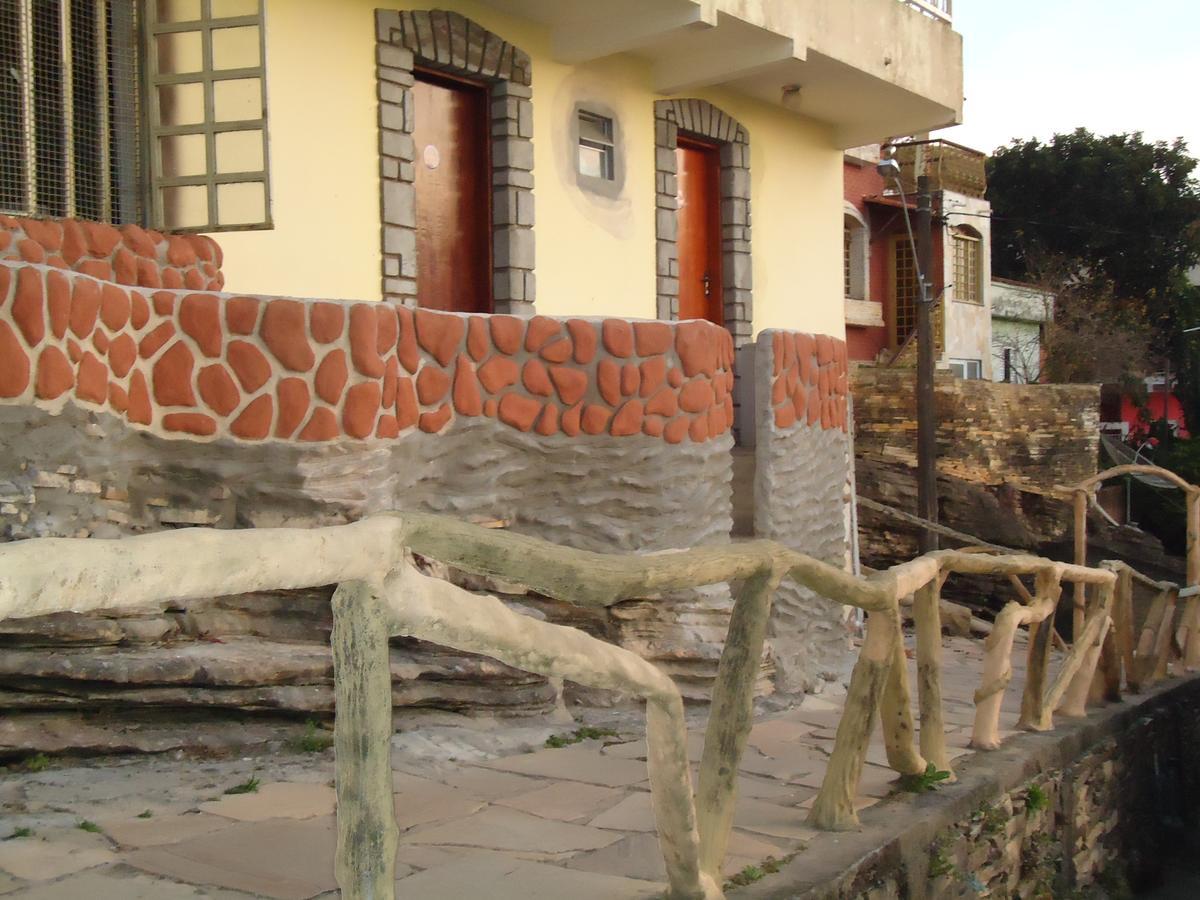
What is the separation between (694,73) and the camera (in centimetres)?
1032

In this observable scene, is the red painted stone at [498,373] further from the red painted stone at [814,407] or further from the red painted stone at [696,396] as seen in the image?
the red painted stone at [814,407]

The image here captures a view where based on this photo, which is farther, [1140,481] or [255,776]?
[1140,481]

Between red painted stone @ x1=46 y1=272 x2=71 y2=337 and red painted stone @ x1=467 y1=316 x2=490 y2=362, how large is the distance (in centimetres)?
181

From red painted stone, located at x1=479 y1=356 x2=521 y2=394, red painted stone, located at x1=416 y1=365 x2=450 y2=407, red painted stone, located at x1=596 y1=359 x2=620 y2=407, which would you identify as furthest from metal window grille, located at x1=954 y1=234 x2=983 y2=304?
red painted stone, located at x1=416 y1=365 x2=450 y2=407

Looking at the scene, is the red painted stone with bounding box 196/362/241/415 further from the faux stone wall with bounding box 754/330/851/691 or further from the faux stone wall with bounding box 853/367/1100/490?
the faux stone wall with bounding box 853/367/1100/490

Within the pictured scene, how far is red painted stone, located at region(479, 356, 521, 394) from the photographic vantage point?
592 cm

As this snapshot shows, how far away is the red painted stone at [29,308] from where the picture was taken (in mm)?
4434

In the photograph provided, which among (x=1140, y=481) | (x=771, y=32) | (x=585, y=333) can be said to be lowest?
(x=1140, y=481)

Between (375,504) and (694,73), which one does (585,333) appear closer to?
(375,504)

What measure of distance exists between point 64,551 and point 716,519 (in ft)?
16.9

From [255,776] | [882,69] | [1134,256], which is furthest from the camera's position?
[1134,256]

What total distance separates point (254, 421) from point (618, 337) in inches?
77.3

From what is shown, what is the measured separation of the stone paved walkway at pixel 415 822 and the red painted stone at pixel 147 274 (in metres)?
2.85

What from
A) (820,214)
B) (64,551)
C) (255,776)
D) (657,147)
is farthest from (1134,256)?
(64,551)
